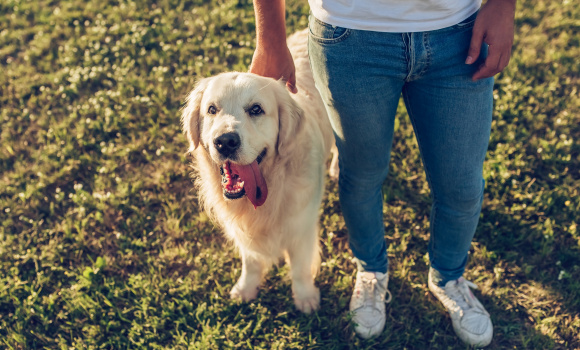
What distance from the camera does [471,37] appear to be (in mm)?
1934

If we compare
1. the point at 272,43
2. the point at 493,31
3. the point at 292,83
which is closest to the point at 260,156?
the point at 292,83

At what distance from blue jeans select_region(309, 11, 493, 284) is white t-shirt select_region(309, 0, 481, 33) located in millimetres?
32

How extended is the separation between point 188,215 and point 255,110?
1678 millimetres

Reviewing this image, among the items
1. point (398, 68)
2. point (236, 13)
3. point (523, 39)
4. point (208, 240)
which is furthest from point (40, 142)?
point (523, 39)

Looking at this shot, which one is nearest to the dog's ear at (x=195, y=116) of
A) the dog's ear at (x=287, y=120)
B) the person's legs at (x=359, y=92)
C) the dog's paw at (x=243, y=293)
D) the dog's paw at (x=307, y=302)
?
the dog's ear at (x=287, y=120)

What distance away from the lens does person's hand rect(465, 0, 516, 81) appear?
187 centimetres

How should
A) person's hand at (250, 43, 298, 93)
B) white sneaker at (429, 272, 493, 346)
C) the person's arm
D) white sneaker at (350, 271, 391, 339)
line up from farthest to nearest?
white sneaker at (350, 271, 391, 339)
white sneaker at (429, 272, 493, 346)
person's hand at (250, 43, 298, 93)
the person's arm

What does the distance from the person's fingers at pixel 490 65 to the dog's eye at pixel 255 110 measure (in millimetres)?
1081

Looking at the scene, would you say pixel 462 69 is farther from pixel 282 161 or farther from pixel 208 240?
pixel 208 240

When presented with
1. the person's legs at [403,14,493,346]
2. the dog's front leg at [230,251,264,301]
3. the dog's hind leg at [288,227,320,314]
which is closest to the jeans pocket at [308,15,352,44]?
the person's legs at [403,14,493,346]

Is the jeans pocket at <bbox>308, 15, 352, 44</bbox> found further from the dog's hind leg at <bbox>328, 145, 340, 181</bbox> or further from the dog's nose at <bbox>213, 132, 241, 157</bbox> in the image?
the dog's hind leg at <bbox>328, 145, 340, 181</bbox>

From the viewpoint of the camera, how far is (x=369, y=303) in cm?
308

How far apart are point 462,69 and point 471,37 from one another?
0.44 feet

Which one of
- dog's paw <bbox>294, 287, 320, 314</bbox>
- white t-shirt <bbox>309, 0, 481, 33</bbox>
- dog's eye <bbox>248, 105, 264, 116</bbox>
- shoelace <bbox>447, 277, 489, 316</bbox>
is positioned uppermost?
white t-shirt <bbox>309, 0, 481, 33</bbox>
